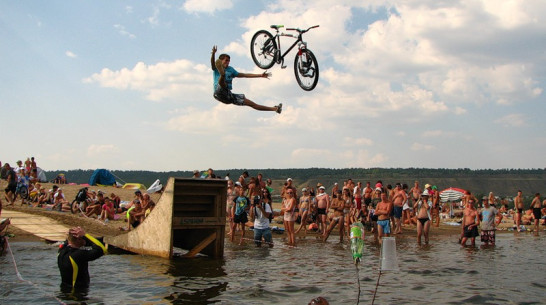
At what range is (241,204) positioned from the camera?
16.2m

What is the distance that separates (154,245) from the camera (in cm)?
1345

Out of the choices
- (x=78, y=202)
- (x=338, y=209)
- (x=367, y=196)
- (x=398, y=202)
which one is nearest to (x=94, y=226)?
(x=78, y=202)

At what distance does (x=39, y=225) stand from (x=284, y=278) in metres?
10.6

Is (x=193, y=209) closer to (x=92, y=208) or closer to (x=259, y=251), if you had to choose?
(x=259, y=251)

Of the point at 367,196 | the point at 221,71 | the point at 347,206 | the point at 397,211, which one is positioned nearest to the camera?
the point at 221,71

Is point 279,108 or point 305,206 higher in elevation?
point 279,108

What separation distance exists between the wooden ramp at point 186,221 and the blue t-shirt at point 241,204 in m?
1.80

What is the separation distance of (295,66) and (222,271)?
4.98 meters

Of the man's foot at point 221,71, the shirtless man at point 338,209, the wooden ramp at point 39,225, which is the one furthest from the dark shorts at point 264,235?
the man's foot at point 221,71

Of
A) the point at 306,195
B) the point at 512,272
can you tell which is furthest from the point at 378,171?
the point at 512,272

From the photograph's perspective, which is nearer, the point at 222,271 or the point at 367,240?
the point at 222,271

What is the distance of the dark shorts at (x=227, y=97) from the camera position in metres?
11.5

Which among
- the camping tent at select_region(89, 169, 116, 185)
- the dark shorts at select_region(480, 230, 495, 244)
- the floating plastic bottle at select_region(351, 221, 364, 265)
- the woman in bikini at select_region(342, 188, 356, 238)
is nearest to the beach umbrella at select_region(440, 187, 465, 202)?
the woman in bikini at select_region(342, 188, 356, 238)

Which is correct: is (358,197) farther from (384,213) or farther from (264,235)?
(264,235)
